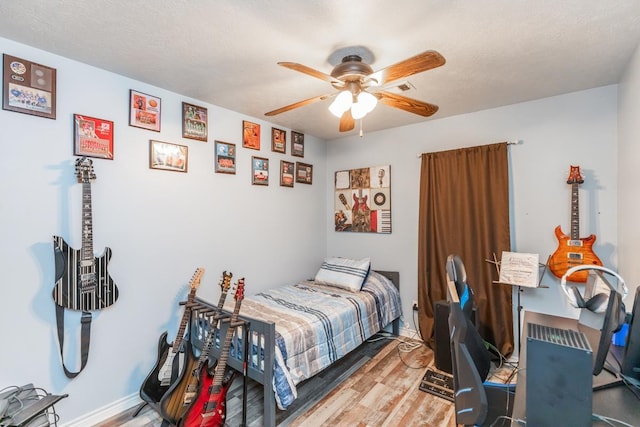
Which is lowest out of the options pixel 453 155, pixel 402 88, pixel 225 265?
pixel 225 265

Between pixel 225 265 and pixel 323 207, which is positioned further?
pixel 323 207

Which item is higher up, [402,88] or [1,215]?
[402,88]

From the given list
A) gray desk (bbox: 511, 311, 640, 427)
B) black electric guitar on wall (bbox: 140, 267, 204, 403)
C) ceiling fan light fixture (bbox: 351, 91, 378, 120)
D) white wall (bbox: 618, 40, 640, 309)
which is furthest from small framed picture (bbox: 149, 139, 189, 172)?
white wall (bbox: 618, 40, 640, 309)

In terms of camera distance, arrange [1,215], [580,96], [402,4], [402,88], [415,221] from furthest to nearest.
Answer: [415,221] → [580,96] → [402,88] → [1,215] → [402,4]

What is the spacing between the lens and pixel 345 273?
3.28 m

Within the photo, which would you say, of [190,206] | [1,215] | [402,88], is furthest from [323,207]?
[1,215]

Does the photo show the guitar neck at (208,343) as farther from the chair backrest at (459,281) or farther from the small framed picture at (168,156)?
the chair backrest at (459,281)

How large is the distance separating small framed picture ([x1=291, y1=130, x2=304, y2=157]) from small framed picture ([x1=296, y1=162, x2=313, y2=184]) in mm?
126

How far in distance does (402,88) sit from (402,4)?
2.44 ft

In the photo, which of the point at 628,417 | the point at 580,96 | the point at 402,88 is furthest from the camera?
the point at 580,96

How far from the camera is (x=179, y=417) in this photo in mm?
1846

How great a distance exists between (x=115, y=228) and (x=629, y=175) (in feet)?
11.6

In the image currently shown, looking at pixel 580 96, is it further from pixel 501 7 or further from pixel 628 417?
pixel 628 417

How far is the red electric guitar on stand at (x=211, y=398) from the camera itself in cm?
177
